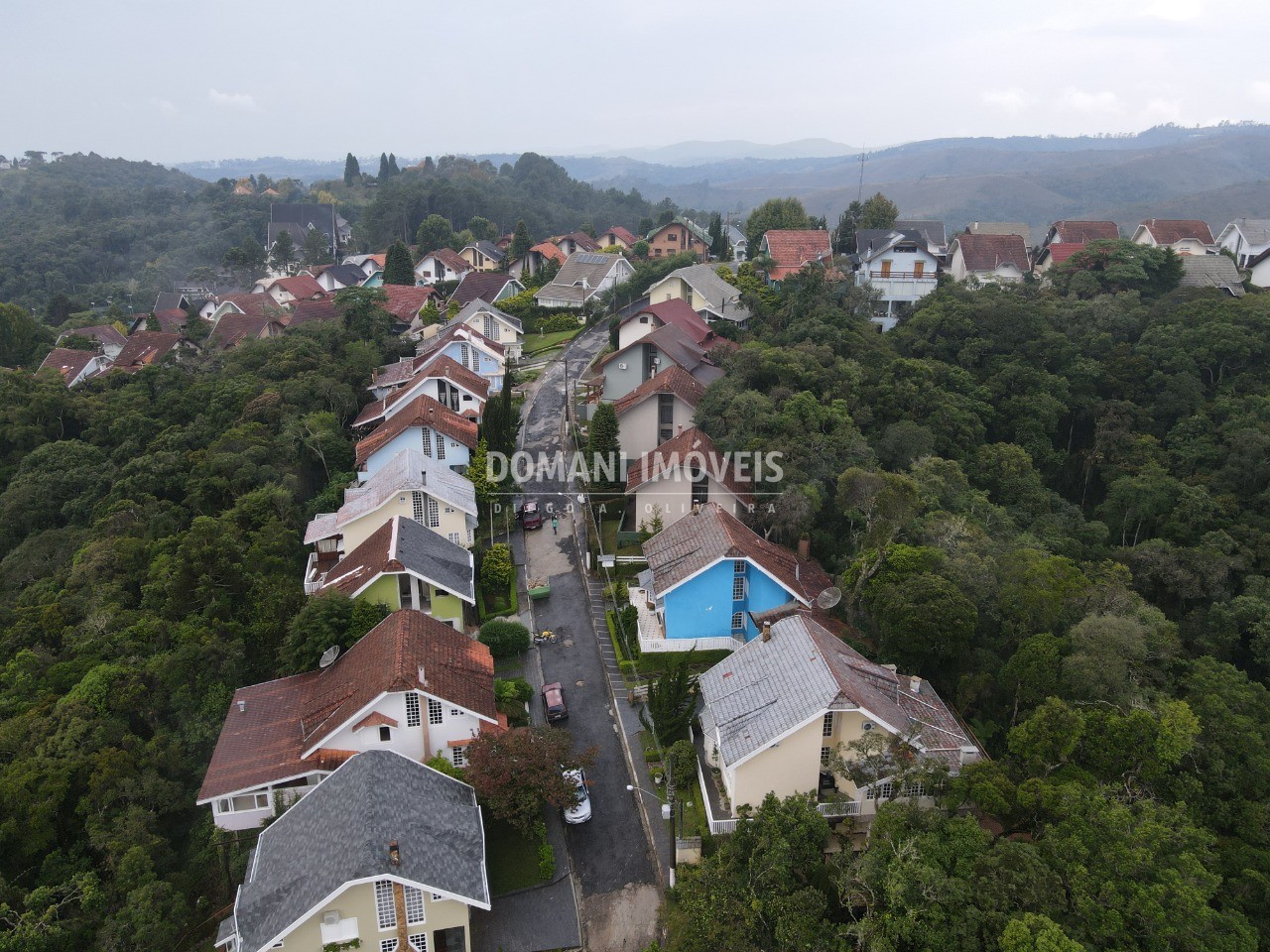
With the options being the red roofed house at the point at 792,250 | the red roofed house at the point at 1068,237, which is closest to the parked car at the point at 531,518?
the red roofed house at the point at 792,250

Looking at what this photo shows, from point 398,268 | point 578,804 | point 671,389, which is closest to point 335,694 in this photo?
point 578,804

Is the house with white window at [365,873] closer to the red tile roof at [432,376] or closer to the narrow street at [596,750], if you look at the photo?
the narrow street at [596,750]

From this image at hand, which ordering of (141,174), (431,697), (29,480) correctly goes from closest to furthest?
1. (431,697)
2. (29,480)
3. (141,174)

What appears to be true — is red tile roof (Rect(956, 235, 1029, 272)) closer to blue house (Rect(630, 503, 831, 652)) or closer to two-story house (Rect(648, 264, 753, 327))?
two-story house (Rect(648, 264, 753, 327))

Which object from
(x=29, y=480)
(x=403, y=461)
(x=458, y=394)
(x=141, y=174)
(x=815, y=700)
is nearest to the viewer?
(x=815, y=700)

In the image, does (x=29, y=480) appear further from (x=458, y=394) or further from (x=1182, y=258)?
(x=1182, y=258)

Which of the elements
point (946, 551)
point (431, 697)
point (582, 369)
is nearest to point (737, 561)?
point (946, 551)

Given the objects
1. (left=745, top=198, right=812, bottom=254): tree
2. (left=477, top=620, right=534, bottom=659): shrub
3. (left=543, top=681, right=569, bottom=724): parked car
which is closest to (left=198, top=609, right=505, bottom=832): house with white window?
(left=543, top=681, right=569, bottom=724): parked car
